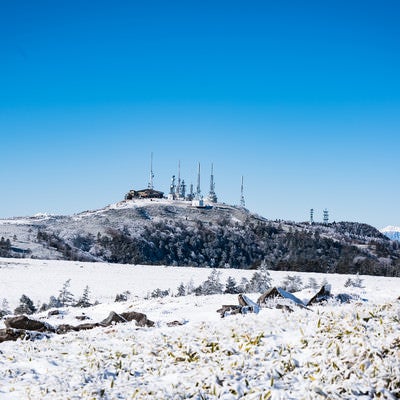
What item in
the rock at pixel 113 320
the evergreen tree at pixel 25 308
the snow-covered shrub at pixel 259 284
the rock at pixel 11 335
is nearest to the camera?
the rock at pixel 11 335

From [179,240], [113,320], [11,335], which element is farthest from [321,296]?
[179,240]

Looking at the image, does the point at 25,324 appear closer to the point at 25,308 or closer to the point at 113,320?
the point at 113,320

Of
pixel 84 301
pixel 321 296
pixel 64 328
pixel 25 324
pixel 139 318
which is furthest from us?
pixel 84 301

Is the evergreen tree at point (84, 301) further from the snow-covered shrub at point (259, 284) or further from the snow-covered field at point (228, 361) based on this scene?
the snow-covered field at point (228, 361)

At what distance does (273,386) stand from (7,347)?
7.18 metres

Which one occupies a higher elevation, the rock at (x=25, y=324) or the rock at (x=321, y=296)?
the rock at (x=321, y=296)

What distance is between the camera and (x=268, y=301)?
16.7 metres

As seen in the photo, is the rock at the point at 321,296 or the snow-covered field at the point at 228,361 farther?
the rock at the point at 321,296

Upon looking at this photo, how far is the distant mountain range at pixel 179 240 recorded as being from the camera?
116 metres

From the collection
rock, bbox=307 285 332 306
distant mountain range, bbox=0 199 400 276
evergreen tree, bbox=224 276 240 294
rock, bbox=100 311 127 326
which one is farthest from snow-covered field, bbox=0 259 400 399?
distant mountain range, bbox=0 199 400 276

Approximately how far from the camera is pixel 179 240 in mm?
143875

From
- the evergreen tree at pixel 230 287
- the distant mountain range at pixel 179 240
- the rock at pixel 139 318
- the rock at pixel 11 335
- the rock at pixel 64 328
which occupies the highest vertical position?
the distant mountain range at pixel 179 240

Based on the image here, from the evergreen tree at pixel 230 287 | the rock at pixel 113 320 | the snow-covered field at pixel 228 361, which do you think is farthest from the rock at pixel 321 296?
the evergreen tree at pixel 230 287

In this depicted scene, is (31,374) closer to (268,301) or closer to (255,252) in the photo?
(268,301)
